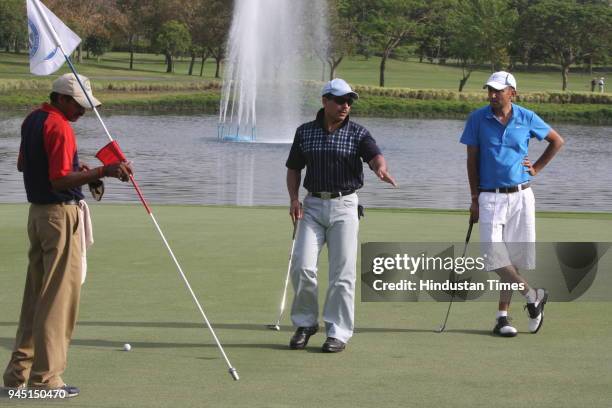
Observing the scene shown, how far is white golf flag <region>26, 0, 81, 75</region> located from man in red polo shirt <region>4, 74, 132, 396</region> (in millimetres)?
1507

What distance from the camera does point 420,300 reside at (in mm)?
9953

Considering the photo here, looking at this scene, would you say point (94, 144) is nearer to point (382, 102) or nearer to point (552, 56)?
point (382, 102)

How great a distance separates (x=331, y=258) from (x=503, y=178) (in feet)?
4.55

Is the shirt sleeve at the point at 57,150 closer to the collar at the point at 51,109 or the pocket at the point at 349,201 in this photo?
the collar at the point at 51,109

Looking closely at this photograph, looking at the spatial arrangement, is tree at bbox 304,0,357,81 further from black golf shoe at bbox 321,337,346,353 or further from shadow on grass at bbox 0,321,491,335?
black golf shoe at bbox 321,337,346,353

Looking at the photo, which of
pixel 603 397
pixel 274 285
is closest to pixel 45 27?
pixel 274 285

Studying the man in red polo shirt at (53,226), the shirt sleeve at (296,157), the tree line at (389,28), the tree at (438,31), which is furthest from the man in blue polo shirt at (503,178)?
the tree at (438,31)

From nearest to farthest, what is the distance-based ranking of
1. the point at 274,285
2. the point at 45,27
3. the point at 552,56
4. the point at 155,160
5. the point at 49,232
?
the point at 49,232
the point at 45,27
the point at 274,285
the point at 155,160
the point at 552,56

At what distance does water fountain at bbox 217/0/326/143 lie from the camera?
160 ft

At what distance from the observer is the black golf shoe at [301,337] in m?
8.12

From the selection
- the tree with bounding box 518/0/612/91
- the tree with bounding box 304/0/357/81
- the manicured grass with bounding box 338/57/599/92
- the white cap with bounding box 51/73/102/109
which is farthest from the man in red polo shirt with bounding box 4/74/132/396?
the tree with bounding box 518/0/612/91

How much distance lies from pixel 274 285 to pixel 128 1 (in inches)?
3955

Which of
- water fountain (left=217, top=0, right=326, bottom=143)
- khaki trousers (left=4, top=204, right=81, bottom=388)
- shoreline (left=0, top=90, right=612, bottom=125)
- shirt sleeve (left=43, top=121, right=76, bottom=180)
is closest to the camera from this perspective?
shirt sleeve (left=43, top=121, right=76, bottom=180)

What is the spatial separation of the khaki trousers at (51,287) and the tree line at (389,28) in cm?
8136
